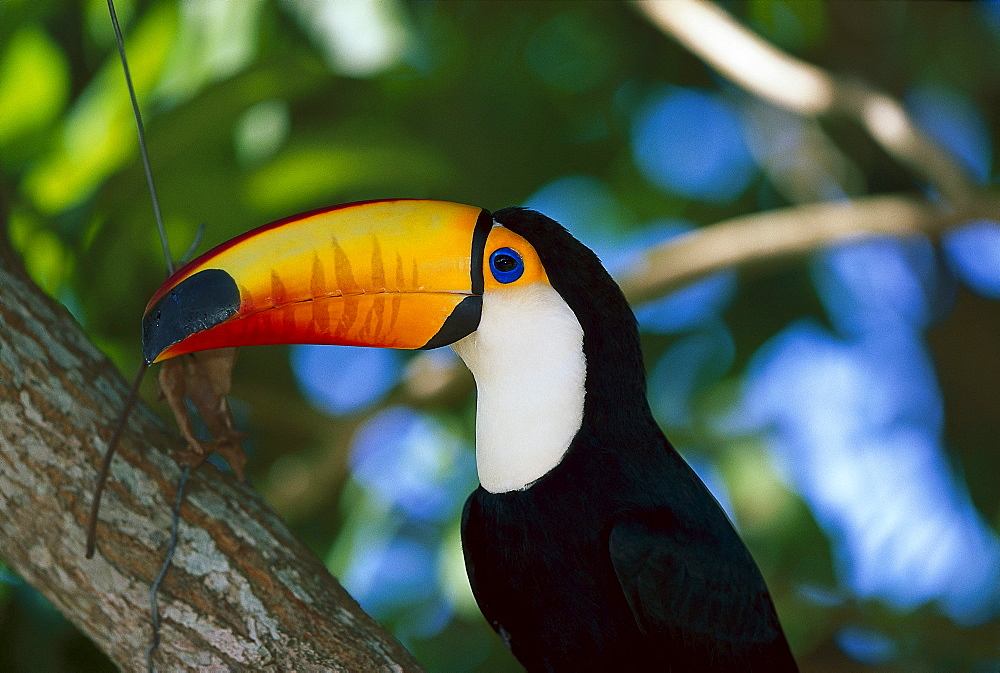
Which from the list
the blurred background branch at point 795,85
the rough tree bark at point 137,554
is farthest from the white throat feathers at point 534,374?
the blurred background branch at point 795,85

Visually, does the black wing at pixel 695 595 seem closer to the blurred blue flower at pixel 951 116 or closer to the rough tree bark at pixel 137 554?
the rough tree bark at pixel 137 554

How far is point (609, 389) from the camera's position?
1.99 metres

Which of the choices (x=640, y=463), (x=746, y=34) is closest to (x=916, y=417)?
(x=746, y=34)

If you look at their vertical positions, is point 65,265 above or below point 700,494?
above

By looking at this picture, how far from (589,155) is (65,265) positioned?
104 inches

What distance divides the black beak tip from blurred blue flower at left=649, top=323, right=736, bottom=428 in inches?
123

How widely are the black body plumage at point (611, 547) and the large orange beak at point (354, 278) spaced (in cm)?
16

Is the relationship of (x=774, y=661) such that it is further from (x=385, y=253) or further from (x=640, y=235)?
(x=640, y=235)

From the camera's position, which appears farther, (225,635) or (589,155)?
(589,155)

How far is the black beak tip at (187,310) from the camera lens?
1716 mm

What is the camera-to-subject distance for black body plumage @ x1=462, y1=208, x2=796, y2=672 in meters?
1.90

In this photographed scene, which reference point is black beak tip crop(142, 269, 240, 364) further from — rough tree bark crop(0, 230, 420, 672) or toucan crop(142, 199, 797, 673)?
rough tree bark crop(0, 230, 420, 672)

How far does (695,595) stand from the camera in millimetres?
1931

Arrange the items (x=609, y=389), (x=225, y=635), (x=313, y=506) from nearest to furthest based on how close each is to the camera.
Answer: (x=225, y=635) < (x=609, y=389) < (x=313, y=506)
